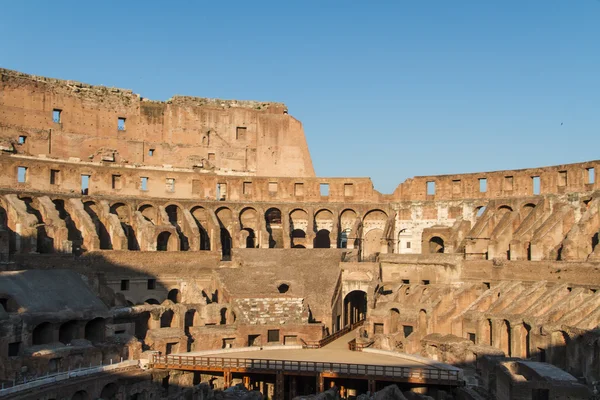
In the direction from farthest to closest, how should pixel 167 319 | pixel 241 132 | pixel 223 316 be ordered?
pixel 241 132, pixel 223 316, pixel 167 319

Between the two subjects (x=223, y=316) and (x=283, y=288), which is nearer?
(x=223, y=316)

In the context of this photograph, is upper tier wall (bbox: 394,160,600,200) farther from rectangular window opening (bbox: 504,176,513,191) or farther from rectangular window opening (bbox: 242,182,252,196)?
Result: rectangular window opening (bbox: 242,182,252,196)

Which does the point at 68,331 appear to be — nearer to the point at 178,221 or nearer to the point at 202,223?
the point at 178,221

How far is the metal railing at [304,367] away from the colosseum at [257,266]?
98 millimetres

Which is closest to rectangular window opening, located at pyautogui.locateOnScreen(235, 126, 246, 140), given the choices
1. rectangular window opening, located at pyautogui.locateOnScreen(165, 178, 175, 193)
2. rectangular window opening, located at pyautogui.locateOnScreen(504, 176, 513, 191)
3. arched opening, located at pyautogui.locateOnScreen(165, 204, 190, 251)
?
rectangular window opening, located at pyautogui.locateOnScreen(165, 178, 175, 193)

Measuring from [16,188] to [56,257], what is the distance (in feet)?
24.5

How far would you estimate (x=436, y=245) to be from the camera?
47.6 m

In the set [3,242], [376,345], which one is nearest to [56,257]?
[3,242]

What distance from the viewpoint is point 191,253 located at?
42250 millimetres

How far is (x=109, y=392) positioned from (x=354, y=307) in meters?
20.3


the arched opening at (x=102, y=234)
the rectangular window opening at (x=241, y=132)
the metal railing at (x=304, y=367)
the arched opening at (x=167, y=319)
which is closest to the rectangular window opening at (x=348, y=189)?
the rectangular window opening at (x=241, y=132)

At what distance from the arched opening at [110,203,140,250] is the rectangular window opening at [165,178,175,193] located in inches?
135

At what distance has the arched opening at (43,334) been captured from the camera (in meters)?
30.7

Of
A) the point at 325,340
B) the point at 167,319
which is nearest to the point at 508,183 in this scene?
the point at 325,340
